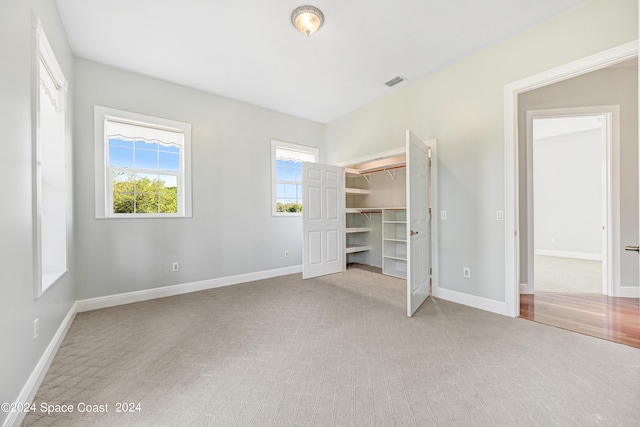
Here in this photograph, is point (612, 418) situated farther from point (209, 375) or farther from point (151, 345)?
point (151, 345)

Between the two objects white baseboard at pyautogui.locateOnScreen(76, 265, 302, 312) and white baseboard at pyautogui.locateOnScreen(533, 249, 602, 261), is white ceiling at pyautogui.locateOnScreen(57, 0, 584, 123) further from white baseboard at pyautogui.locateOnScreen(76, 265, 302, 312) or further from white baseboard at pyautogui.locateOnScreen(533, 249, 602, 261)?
white baseboard at pyautogui.locateOnScreen(533, 249, 602, 261)

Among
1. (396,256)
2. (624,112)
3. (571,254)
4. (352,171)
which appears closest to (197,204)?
(352,171)

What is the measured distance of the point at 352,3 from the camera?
2.30 meters

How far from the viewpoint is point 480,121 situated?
310 cm

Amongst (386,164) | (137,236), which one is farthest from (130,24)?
(386,164)

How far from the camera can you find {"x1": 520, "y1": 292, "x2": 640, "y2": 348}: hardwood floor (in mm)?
2396

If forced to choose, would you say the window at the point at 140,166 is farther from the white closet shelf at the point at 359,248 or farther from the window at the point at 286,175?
the white closet shelf at the point at 359,248

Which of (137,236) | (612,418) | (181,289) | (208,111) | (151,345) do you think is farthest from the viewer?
(208,111)

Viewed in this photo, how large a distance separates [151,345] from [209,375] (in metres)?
0.82

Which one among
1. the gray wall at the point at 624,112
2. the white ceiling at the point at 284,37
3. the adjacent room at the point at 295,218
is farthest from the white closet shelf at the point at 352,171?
the gray wall at the point at 624,112

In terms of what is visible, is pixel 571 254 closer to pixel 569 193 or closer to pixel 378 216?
pixel 569 193

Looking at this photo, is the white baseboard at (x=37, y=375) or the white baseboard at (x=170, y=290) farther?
the white baseboard at (x=170, y=290)

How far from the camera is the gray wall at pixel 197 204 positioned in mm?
3145

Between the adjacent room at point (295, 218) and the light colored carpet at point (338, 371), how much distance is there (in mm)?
18
